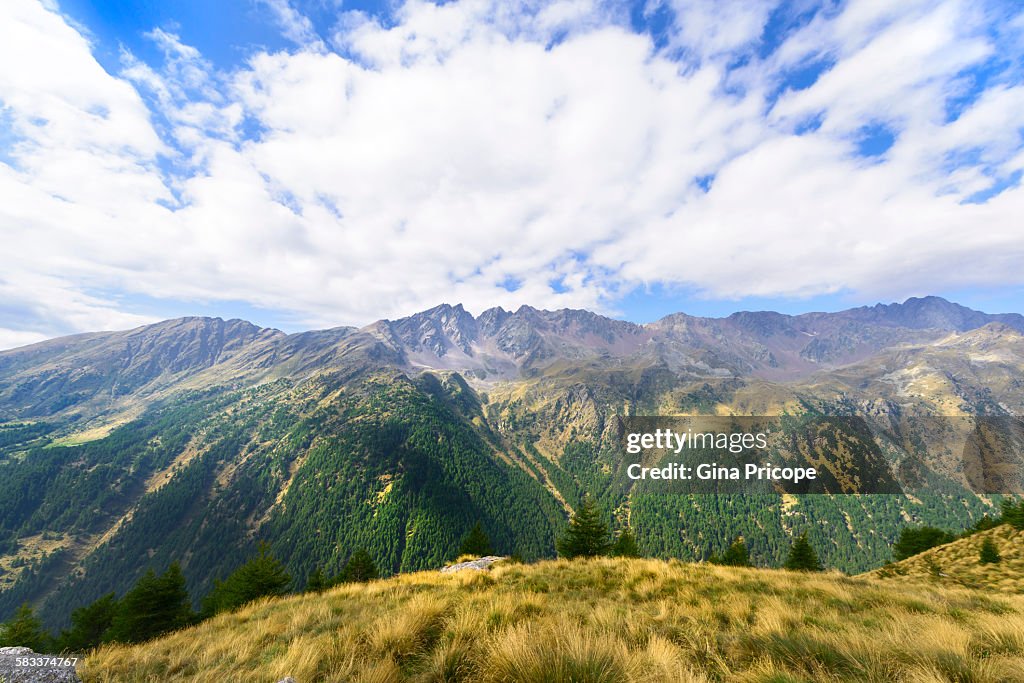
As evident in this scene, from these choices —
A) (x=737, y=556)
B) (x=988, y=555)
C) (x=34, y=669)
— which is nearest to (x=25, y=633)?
(x=34, y=669)

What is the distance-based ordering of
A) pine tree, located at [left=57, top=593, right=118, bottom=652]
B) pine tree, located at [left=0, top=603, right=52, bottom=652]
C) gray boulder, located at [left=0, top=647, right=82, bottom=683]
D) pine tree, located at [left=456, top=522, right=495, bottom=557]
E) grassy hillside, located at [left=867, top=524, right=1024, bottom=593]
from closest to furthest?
1. gray boulder, located at [left=0, top=647, right=82, bottom=683]
2. grassy hillside, located at [left=867, top=524, right=1024, bottom=593]
3. pine tree, located at [left=0, top=603, right=52, bottom=652]
4. pine tree, located at [left=456, top=522, right=495, bottom=557]
5. pine tree, located at [left=57, top=593, right=118, bottom=652]

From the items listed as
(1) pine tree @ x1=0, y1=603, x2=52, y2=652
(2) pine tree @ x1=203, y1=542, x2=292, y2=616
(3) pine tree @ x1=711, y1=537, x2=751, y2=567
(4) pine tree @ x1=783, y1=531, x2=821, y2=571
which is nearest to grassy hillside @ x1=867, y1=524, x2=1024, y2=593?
(3) pine tree @ x1=711, y1=537, x2=751, y2=567

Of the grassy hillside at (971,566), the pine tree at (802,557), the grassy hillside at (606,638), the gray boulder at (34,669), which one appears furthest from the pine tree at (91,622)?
the pine tree at (802,557)

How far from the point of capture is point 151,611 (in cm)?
2934

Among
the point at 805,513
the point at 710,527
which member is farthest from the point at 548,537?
the point at 805,513

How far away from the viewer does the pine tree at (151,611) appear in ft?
94.7

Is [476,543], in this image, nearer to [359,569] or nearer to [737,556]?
[359,569]

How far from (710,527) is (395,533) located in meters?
168

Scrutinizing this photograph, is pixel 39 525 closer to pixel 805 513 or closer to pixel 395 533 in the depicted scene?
pixel 395 533

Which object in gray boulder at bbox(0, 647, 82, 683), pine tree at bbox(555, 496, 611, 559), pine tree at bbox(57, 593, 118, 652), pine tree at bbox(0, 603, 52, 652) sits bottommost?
pine tree at bbox(57, 593, 118, 652)

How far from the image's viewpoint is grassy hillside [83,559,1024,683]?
Answer: 3947 mm

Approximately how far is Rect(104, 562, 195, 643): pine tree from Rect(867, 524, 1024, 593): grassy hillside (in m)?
49.5

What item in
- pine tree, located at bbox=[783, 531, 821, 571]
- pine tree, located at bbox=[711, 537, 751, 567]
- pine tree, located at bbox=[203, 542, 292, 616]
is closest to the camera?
pine tree, located at bbox=[203, 542, 292, 616]

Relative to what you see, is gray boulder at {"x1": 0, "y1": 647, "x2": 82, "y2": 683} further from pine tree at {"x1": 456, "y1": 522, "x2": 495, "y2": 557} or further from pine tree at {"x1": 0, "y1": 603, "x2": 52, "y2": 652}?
pine tree at {"x1": 0, "y1": 603, "x2": 52, "y2": 652}
